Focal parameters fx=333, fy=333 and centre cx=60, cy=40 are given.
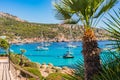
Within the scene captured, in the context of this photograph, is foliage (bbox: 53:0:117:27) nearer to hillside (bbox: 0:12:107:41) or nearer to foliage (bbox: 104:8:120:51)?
foliage (bbox: 104:8:120:51)

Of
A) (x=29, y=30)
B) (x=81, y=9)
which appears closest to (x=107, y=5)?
(x=81, y=9)

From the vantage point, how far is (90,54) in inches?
184

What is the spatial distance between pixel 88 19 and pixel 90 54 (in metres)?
0.51

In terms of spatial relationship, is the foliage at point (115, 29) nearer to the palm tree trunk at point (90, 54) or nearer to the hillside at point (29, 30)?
the palm tree trunk at point (90, 54)

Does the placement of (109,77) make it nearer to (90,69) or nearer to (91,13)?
(90,69)

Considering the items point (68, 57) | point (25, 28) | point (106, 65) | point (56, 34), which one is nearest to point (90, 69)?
point (106, 65)

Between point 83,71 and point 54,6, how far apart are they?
1063 millimetres

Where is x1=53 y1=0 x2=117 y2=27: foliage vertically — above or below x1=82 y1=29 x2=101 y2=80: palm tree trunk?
above

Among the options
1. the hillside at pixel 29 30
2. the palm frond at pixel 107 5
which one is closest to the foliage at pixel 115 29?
the palm frond at pixel 107 5

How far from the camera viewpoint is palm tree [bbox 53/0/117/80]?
4.24 metres

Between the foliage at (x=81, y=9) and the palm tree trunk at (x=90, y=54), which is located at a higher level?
the foliage at (x=81, y=9)

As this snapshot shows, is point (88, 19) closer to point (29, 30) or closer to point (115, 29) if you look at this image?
point (115, 29)

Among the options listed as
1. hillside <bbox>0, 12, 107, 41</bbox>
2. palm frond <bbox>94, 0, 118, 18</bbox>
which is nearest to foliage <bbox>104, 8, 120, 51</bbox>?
palm frond <bbox>94, 0, 118, 18</bbox>

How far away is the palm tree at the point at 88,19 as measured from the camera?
4238 millimetres
